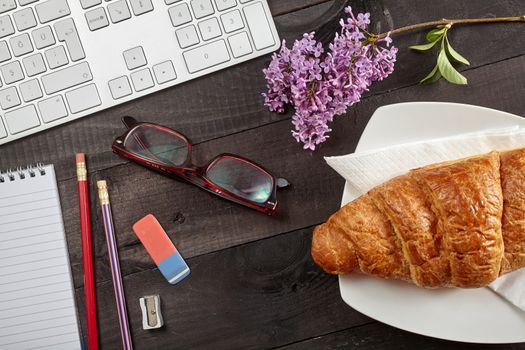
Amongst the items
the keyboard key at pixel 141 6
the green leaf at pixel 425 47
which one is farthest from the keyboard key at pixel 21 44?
the green leaf at pixel 425 47

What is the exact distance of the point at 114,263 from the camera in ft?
3.40

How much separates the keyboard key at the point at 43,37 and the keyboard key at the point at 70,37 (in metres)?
0.01

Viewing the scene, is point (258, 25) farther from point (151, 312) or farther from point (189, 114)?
point (151, 312)

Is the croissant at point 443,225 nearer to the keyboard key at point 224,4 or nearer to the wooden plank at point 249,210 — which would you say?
the wooden plank at point 249,210

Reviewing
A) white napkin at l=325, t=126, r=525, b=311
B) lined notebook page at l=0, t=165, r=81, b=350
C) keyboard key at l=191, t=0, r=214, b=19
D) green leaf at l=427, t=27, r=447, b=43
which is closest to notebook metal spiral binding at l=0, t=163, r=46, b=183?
lined notebook page at l=0, t=165, r=81, b=350

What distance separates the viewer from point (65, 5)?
982 mm

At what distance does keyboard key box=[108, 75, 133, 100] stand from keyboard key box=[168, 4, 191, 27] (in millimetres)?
144

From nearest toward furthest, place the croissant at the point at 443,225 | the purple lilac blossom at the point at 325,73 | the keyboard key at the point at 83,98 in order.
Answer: the croissant at the point at 443,225, the purple lilac blossom at the point at 325,73, the keyboard key at the point at 83,98

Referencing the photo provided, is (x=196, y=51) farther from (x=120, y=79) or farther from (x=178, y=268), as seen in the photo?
(x=178, y=268)

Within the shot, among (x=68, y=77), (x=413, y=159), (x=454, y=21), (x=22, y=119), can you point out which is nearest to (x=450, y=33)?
(x=454, y=21)

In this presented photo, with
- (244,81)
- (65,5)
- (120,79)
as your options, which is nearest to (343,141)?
(244,81)

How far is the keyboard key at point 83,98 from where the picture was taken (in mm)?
998

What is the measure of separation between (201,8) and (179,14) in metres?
0.04

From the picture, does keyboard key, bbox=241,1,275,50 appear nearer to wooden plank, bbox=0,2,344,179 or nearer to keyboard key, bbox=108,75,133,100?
wooden plank, bbox=0,2,344,179
